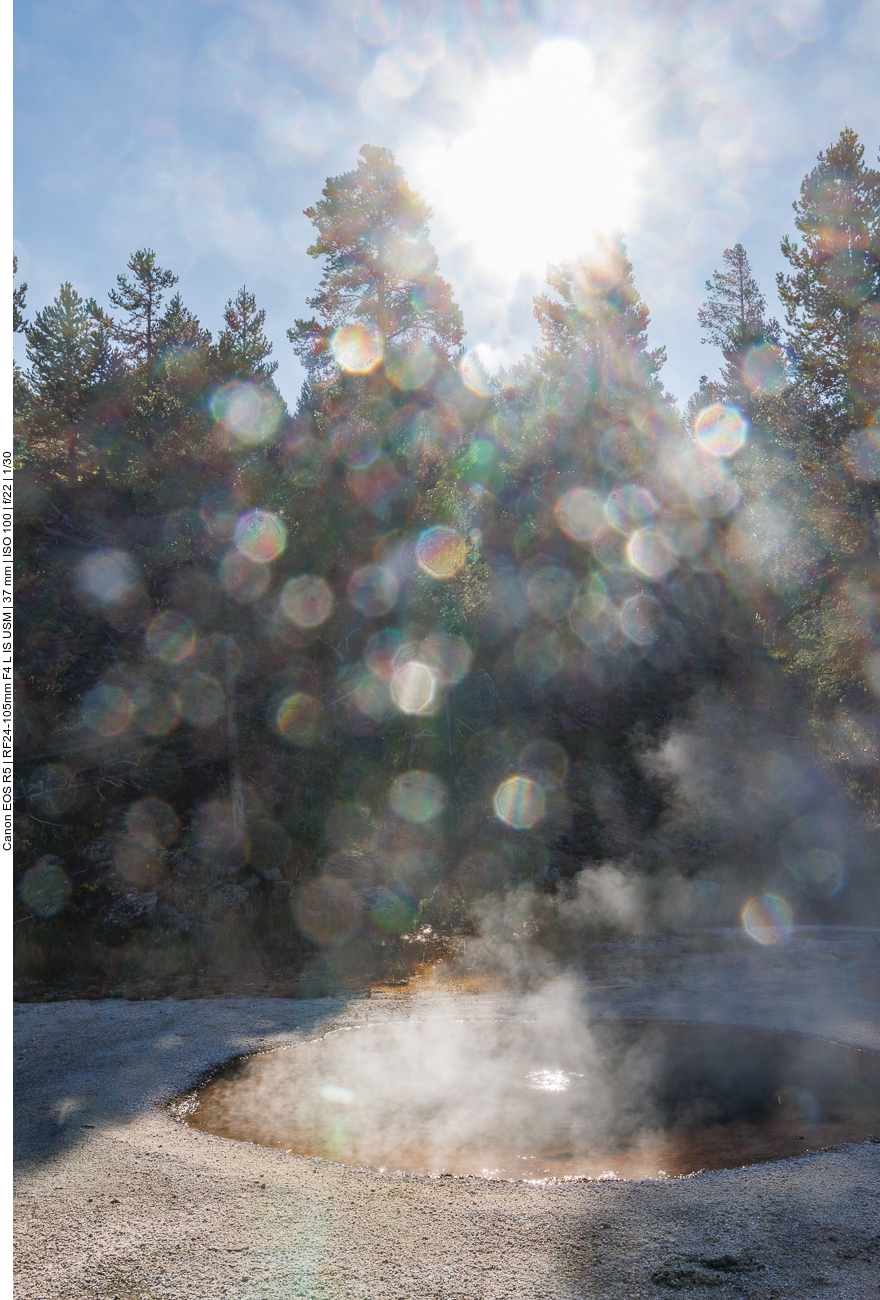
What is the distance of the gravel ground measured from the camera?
4770mm

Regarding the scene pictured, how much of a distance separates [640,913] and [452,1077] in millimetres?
10203

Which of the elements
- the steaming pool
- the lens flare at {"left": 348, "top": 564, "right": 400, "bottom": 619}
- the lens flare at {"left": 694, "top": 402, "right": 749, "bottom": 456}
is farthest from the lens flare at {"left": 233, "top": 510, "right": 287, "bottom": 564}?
the lens flare at {"left": 694, "top": 402, "right": 749, "bottom": 456}

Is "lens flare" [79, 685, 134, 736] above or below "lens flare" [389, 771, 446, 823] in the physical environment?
above

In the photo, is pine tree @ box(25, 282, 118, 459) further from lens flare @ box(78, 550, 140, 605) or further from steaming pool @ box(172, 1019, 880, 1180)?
steaming pool @ box(172, 1019, 880, 1180)

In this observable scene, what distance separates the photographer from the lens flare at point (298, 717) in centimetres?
2136

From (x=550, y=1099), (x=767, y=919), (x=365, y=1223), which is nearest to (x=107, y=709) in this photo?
(x=550, y=1099)

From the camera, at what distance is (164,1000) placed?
12203 mm

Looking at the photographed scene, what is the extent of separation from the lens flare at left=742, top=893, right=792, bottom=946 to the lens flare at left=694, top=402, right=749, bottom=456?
60.9 feet

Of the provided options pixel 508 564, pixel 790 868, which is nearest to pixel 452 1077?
pixel 790 868

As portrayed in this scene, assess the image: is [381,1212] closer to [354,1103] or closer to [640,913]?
[354,1103]

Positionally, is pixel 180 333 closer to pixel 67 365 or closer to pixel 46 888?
pixel 67 365

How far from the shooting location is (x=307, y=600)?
18.8m

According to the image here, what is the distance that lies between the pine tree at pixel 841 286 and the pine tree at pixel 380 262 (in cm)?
917

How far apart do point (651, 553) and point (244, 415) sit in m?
17.1
